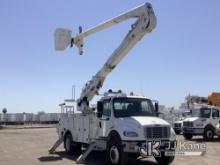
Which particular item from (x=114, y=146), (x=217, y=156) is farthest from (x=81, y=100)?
(x=217, y=156)

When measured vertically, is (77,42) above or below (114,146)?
above

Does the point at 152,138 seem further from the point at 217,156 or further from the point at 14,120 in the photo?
the point at 14,120

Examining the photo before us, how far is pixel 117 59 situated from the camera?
660 inches

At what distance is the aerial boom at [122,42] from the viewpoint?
1541 cm

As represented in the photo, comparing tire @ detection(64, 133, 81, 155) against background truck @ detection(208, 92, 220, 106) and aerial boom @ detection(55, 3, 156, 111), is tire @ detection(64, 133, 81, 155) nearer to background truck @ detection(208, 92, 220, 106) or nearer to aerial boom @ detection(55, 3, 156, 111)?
aerial boom @ detection(55, 3, 156, 111)

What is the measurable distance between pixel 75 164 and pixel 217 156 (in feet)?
20.7

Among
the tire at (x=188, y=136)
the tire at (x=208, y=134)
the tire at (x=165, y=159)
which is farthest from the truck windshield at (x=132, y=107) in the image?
the tire at (x=188, y=136)

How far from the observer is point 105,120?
14.8 metres

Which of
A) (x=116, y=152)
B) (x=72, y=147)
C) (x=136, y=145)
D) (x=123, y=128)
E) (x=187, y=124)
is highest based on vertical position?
(x=123, y=128)

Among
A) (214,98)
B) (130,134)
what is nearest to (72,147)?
(130,134)

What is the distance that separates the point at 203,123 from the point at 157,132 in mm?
14528

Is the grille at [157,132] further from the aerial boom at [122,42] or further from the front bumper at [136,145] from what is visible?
the aerial boom at [122,42]

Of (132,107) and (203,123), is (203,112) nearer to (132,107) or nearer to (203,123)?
(203,123)

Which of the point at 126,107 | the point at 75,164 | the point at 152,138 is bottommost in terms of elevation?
the point at 75,164
